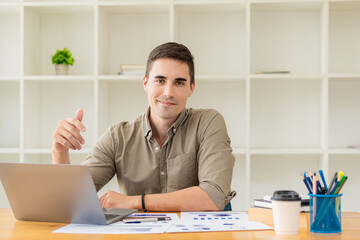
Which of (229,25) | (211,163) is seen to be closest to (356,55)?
(229,25)

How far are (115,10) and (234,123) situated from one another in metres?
1.23

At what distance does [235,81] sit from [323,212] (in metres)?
2.15

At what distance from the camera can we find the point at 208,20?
3412mm

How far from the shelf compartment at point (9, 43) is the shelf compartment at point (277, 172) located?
202cm

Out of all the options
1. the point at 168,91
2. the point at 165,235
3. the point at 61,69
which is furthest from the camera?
the point at 61,69

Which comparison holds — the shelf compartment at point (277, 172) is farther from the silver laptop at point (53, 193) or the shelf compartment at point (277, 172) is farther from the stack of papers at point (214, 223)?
the silver laptop at point (53, 193)

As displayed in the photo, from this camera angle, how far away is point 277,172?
3398mm

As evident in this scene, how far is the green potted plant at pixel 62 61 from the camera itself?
3.23 m

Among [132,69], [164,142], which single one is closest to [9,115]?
[132,69]

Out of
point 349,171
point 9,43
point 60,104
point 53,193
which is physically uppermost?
point 9,43

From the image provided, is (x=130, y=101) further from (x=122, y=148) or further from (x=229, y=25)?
(x=122, y=148)

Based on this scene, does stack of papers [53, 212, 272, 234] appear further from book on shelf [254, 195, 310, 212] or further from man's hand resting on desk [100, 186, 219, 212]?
man's hand resting on desk [100, 186, 219, 212]

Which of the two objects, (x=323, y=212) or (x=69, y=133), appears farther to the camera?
(x=69, y=133)

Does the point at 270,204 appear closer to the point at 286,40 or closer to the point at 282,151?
the point at 282,151
